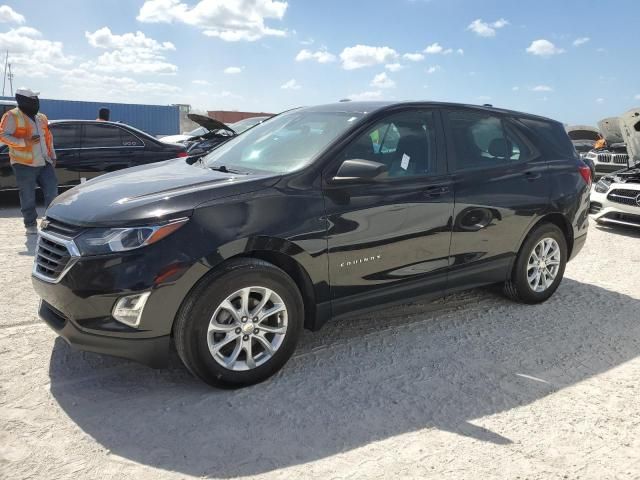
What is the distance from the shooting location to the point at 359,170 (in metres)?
3.28

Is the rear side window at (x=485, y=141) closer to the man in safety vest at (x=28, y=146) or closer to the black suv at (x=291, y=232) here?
the black suv at (x=291, y=232)

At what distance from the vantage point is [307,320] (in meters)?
3.45

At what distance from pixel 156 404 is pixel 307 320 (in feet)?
3.31

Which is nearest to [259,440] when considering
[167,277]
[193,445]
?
[193,445]

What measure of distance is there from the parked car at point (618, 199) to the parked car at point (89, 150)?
7.17 m

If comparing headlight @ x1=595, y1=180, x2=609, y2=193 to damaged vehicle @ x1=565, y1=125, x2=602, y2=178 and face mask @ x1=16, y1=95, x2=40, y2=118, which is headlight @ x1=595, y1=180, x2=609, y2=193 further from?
face mask @ x1=16, y1=95, x2=40, y2=118

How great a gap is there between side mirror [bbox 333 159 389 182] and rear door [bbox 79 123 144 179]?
6641mm

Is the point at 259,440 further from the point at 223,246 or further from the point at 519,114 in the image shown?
the point at 519,114

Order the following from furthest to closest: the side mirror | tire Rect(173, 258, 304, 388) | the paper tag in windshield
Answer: the paper tag in windshield
the side mirror
tire Rect(173, 258, 304, 388)

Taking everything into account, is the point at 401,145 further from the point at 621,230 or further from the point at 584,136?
the point at 584,136

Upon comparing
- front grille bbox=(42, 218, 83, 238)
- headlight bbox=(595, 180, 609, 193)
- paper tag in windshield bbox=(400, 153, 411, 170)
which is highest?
paper tag in windshield bbox=(400, 153, 411, 170)

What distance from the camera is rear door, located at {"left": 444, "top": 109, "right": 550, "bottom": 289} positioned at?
4027 mm

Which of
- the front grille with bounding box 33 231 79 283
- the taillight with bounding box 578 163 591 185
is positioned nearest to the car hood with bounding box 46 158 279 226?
the front grille with bounding box 33 231 79 283

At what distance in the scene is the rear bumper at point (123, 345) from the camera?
9.43 feet
